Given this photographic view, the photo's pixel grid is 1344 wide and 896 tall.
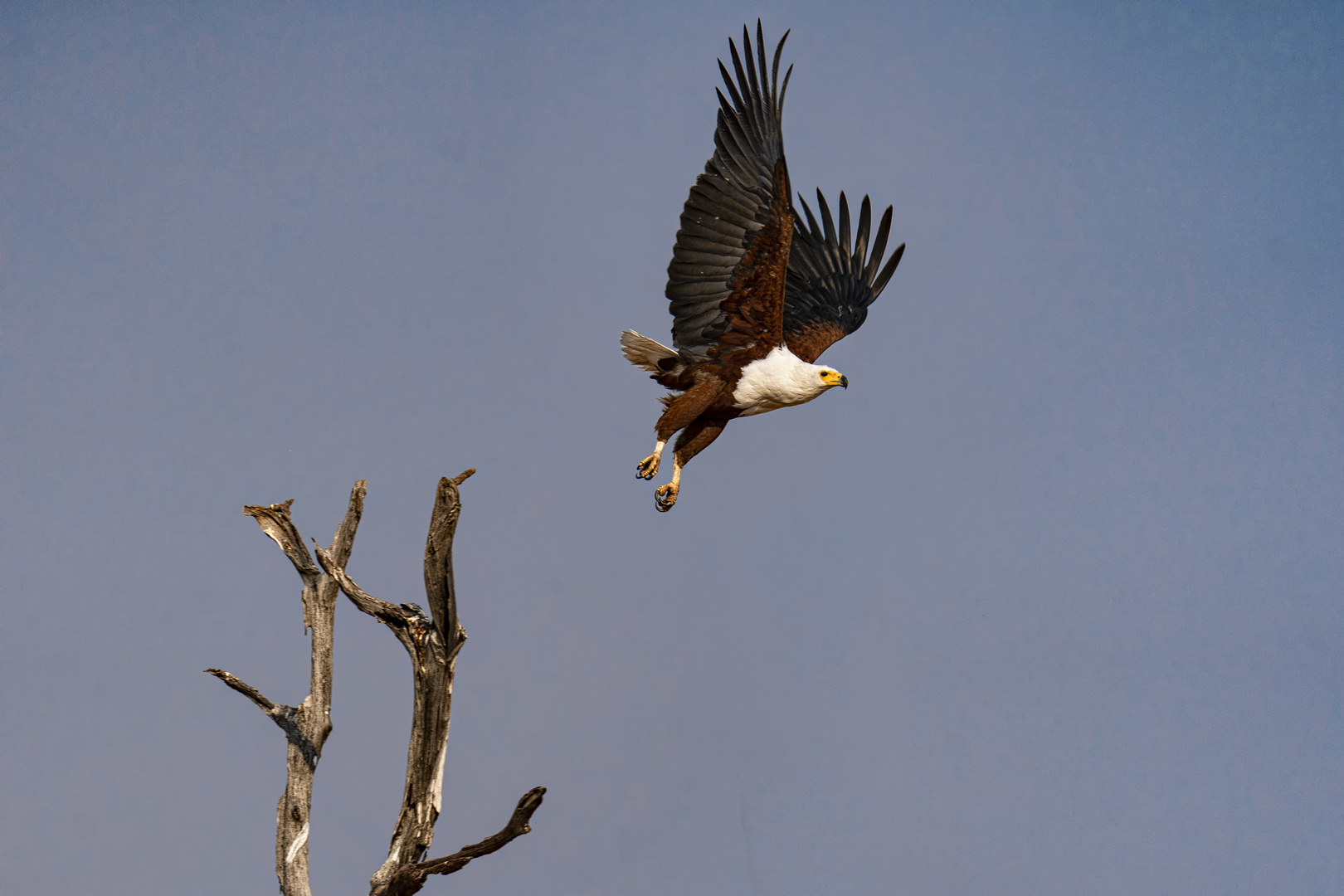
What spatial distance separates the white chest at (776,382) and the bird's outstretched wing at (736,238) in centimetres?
18

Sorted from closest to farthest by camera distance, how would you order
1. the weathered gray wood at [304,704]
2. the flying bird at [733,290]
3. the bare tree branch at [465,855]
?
the bare tree branch at [465,855] → the weathered gray wood at [304,704] → the flying bird at [733,290]

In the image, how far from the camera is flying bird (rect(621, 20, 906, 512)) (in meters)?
8.34

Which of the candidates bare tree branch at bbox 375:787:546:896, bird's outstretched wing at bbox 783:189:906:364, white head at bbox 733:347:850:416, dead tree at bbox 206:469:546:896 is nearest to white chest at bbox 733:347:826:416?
white head at bbox 733:347:850:416

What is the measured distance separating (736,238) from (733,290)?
385mm

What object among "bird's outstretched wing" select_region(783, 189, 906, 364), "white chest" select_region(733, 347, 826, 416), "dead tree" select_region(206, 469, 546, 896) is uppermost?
"bird's outstretched wing" select_region(783, 189, 906, 364)

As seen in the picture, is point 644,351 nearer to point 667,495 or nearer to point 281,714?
point 667,495

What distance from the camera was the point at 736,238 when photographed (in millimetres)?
8633

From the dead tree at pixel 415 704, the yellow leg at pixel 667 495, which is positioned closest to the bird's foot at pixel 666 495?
the yellow leg at pixel 667 495

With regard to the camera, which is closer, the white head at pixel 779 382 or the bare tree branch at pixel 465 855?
the bare tree branch at pixel 465 855

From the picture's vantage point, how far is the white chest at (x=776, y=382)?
28.0ft

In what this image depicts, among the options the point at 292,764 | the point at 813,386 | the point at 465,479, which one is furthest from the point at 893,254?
the point at 292,764

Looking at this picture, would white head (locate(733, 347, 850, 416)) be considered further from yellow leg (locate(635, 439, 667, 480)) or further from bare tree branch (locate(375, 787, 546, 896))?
bare tree branch (locate(375, 787, 546, 896))

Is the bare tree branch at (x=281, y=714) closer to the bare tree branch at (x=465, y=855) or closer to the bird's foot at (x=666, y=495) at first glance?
the bare tree branch at (x=465, y=855)

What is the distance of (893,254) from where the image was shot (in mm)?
11148
